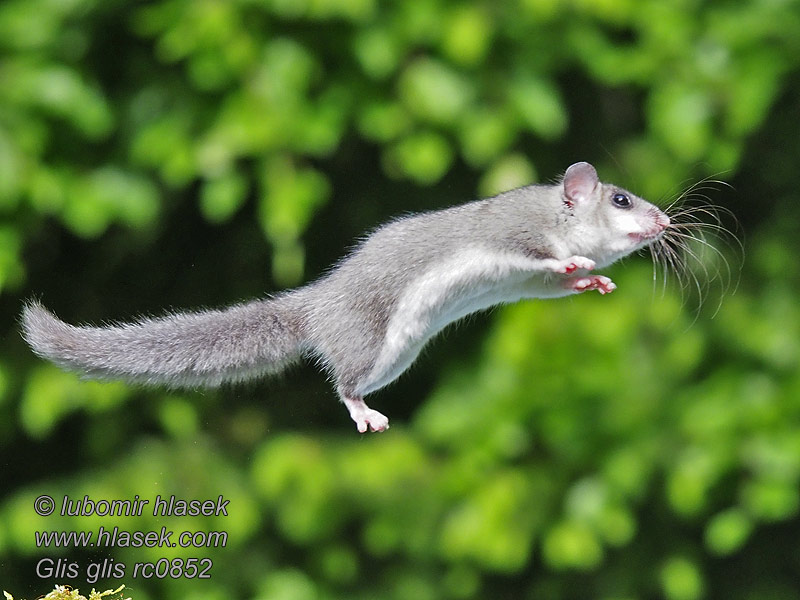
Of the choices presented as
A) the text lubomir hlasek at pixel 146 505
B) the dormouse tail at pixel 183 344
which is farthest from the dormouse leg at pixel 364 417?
the text lubomir hlasek at pixel 146 505

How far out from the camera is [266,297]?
1411 mm

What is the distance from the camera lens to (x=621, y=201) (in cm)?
124

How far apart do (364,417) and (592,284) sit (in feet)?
1.01

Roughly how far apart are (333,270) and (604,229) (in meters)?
0.37

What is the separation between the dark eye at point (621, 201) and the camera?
48.8 inches

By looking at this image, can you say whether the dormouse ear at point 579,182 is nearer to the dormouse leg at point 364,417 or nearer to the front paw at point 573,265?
the front paw at point 573,265

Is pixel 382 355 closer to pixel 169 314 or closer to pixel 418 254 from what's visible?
pixel 418 254

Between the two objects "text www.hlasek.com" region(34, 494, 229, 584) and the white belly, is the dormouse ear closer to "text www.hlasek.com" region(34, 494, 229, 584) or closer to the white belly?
the white belly

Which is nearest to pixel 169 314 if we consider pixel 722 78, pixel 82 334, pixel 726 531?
pixel 82 334

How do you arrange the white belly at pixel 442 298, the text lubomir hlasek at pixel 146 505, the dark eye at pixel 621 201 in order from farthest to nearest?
the text lubomir hlasek at pixel 146 505, the dark eye at pixel 621 201, the white belly at pixel 442 298

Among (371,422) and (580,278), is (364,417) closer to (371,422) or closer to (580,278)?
(371,422)

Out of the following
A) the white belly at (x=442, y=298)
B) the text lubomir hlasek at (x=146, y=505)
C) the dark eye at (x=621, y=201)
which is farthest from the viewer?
the text lubomir hlasek at (x=146, y=505)

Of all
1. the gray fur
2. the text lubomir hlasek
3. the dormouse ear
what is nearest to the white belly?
the gray fur

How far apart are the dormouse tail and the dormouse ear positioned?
38cm
